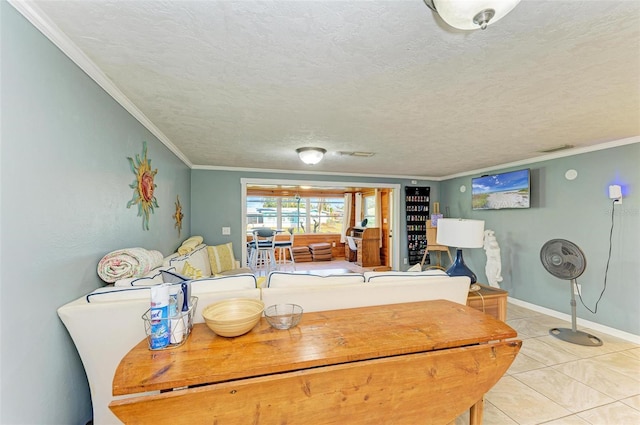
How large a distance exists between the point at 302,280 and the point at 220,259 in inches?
97.6

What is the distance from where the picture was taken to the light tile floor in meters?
1.76

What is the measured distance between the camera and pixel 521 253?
4023mm

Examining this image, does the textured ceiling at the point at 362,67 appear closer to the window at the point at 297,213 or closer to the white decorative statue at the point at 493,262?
the white decorative statue at the point at 493,262

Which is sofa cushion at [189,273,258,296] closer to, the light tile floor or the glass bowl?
the glass bowl

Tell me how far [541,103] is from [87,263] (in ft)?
10.6

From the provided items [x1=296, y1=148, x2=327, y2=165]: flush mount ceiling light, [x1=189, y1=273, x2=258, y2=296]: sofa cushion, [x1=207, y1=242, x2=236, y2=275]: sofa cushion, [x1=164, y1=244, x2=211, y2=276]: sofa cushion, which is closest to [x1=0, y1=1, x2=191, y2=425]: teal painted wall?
[x1=189, y1=273, x2=258, y2=296]: sofa cushion

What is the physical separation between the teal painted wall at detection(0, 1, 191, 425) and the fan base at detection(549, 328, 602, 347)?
4.17m

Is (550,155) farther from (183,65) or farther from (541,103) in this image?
(183,65)

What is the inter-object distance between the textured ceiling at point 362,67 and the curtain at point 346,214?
5.71 metres

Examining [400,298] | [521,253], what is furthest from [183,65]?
[521,253]

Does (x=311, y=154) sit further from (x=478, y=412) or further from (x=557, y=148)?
(x=557, y=148)

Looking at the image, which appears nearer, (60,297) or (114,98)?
(60,297)

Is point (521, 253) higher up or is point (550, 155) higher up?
point (550, 155)

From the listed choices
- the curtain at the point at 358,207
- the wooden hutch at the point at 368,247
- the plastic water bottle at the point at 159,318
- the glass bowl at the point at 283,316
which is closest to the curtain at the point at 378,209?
the wooden hutch at the point at 368,247
